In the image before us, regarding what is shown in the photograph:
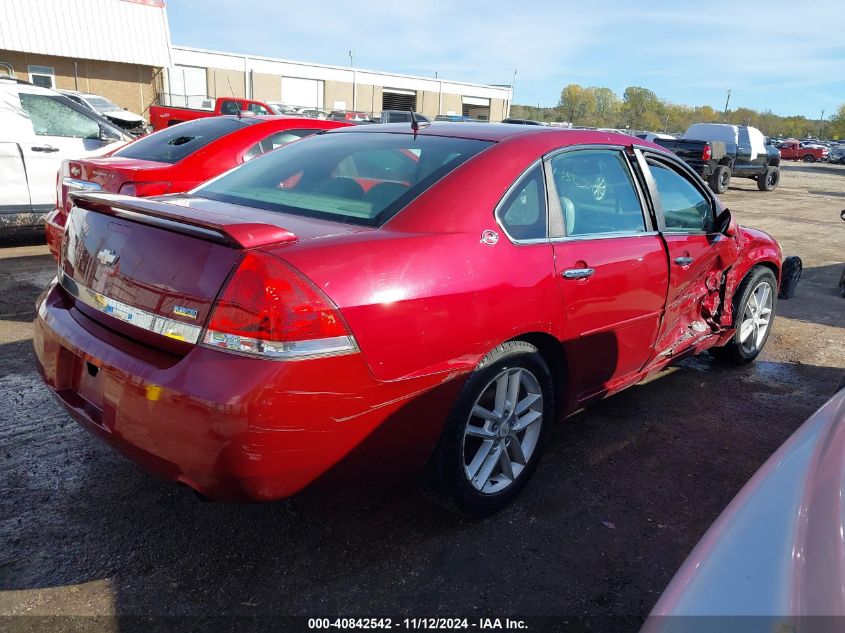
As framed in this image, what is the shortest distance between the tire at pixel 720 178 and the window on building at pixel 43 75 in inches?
1039

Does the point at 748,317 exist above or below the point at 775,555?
below

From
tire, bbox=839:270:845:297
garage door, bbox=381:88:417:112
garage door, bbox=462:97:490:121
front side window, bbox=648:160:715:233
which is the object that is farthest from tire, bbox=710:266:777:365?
garage door, bbox=462:97:490:121

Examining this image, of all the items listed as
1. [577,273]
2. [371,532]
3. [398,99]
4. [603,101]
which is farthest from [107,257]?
[603,101]

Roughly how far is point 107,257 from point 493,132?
1.76 metres

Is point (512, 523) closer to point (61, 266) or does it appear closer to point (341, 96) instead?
point (61, 266)

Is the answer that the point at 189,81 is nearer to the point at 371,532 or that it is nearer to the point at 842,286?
the point at 842,286

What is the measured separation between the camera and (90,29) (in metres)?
29.0

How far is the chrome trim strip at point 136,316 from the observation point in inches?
85.0

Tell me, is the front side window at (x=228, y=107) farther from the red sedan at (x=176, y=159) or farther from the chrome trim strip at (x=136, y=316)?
the chrome trim strip at (x=136, y=316)

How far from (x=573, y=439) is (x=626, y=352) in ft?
1.90

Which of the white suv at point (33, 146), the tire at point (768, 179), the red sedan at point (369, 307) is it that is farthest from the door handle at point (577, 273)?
the tire at point (768, 179)

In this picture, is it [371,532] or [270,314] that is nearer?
[270,314]

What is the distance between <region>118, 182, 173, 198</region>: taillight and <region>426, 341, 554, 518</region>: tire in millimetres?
3851

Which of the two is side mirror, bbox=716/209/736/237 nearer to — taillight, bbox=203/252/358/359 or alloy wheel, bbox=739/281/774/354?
alloy wheel, bbox=739/281/774/354
